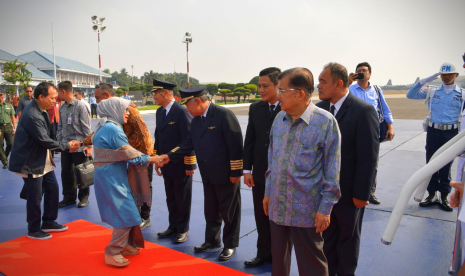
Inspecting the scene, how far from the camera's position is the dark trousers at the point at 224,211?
132 inches

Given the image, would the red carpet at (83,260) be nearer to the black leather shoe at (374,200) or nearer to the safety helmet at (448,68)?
the black leather shoe at (374,200)

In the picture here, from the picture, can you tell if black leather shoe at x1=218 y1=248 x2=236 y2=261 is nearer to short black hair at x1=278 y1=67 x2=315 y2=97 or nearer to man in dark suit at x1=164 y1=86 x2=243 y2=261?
man in dark suit at x1=164 y1=86 x2=243 y2=261

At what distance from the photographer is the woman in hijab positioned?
10.1ft

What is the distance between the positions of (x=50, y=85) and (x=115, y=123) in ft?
4.66

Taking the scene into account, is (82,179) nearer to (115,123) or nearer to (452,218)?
(115,123)

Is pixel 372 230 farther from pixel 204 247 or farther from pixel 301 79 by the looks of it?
pixel 301 79

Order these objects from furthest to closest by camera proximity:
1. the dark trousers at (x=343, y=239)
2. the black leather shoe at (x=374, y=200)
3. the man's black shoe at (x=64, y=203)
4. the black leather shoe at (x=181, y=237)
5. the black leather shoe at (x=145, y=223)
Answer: the man's black shoe at (x=64, y=203), the black leather shoe at (x=374, y=200), the black leather shoe at (x=145, y=223), the black leather shoe at (x=181, y=237), the dark trousers at (x=343, y=239)

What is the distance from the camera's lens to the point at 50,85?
3.90m

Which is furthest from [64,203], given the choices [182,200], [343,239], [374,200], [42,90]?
[374,200]

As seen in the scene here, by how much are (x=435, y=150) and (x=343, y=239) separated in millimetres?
3006

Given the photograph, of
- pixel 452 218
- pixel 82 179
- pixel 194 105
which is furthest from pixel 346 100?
pixel 82 179

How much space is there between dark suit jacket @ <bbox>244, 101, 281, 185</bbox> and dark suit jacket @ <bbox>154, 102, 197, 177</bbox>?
3.04 ft

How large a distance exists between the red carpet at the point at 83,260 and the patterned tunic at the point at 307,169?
1.28 m

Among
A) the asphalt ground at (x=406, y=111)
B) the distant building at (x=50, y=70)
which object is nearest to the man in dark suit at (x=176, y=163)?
the asphalt ground at (x=406, y=111)
